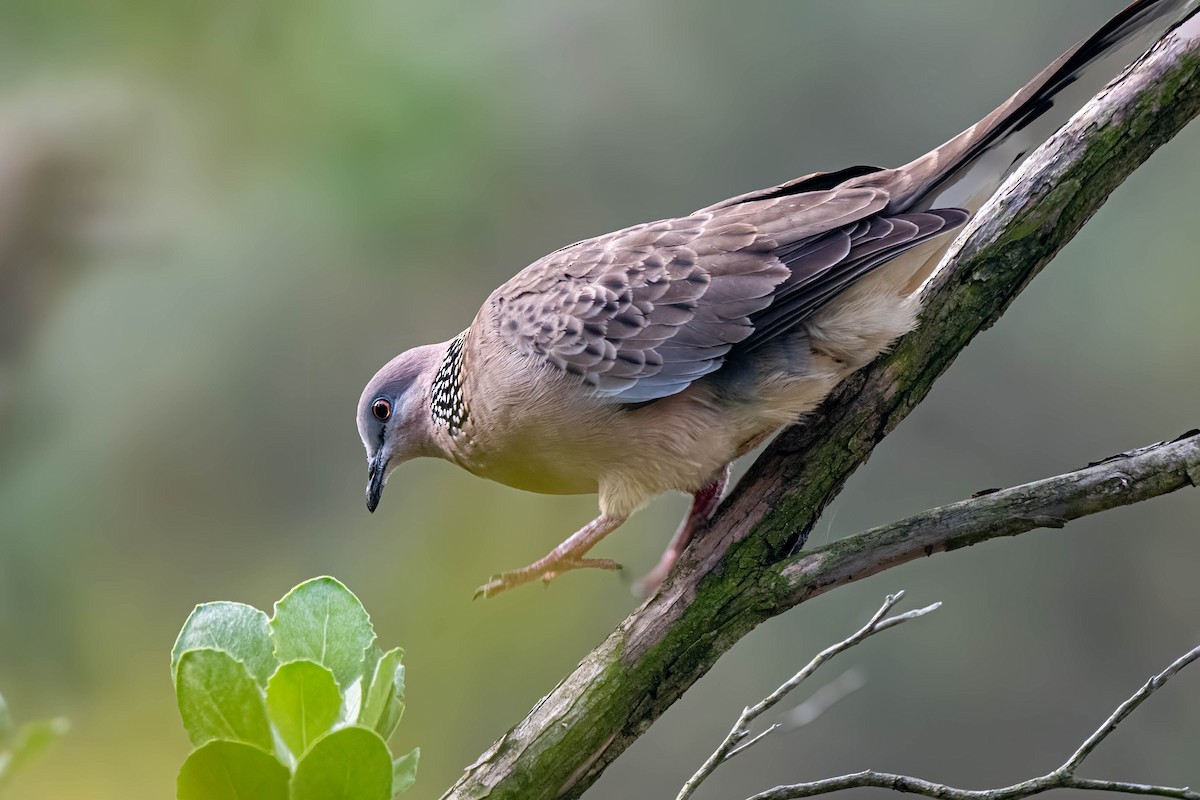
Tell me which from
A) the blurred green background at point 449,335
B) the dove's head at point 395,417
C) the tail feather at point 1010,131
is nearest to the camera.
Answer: the tail feather at point 1010,131

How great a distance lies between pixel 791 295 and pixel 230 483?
222 cm

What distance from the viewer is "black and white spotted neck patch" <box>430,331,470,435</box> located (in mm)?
2221

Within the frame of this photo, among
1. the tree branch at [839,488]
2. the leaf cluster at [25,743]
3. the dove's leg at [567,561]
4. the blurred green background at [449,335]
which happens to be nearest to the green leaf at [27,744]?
the leaf cluster at [25,743]

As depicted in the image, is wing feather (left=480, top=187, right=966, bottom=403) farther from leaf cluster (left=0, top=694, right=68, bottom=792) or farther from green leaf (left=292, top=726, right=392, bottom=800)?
leaf cluster (left=0, top=694, right=68, bottom=792)

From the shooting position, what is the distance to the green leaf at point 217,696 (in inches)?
43.4

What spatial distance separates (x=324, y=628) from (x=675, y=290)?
0.99 metres

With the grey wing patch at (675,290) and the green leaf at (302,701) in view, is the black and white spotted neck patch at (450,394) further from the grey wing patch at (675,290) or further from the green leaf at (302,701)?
the green leaf at (302,701)

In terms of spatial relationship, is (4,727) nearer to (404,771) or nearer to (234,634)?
(234,634)

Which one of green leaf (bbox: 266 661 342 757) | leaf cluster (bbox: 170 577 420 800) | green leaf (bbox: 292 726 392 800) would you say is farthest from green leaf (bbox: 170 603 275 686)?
green leaf (bbox: 292 726 392 800)

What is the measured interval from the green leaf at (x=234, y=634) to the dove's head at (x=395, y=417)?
1078mm

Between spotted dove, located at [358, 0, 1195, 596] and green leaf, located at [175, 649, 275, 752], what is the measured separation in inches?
35.0

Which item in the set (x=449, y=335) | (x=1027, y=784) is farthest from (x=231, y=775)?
(x=449, y=335)

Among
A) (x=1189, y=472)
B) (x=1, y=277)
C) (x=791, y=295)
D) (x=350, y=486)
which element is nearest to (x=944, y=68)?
→ (x=791, y=295)

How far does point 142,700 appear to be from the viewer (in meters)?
3.14
